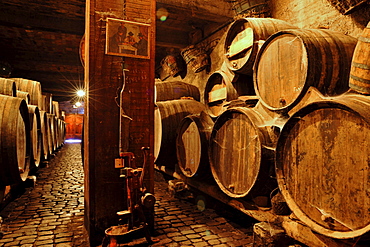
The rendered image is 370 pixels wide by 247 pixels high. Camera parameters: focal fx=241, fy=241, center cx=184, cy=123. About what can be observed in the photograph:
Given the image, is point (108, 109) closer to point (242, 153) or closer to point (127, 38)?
point (127, 38)

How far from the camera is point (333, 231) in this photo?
5.65 feet

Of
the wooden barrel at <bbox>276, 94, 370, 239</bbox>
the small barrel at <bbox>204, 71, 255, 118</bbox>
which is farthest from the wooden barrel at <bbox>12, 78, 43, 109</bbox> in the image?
the wooden barrel at <bbox>276, 94, 370, 239</bbox>

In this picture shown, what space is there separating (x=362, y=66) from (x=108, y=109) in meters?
2.35

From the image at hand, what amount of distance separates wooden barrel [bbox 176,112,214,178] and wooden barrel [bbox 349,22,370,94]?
86.0 inches

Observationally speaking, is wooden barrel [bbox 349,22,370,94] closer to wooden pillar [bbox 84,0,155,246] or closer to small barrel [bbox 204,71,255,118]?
small barrel [bbox 204,71,255,118]

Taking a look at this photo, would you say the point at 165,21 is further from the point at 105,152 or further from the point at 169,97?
the point at 105,152

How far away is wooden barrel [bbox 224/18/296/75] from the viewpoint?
3.07m

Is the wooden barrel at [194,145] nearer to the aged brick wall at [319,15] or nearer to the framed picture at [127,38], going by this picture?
the framed picture at [127,38]

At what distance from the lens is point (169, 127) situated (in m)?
4.62

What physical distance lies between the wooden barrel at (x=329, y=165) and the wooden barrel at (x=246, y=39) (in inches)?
55.0

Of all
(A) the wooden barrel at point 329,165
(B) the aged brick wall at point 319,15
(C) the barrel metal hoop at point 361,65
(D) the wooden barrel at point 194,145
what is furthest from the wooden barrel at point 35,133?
(C) the barrel metal hoop at point 361,65

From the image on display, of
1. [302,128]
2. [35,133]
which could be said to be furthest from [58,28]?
[302,128]

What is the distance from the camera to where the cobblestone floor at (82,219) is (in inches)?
104

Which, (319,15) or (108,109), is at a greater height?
(319,15)
